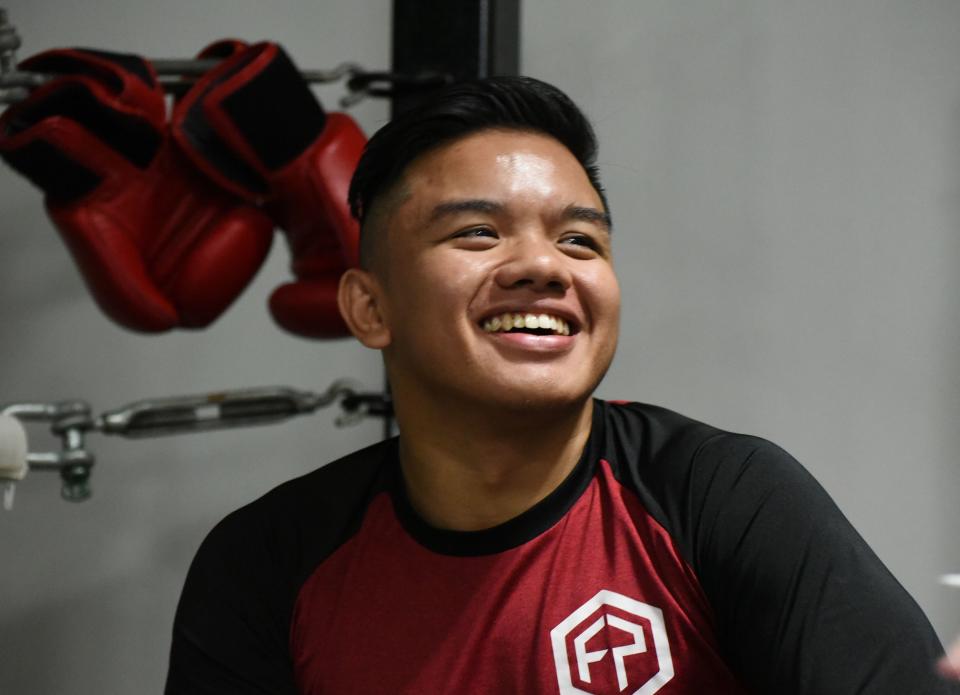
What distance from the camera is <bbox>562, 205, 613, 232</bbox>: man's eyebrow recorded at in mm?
948

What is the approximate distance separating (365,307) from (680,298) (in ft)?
2.38

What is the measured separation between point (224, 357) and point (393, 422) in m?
0.35

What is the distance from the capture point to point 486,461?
0.97 m

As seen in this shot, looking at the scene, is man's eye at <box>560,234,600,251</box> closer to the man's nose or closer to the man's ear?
the man's nose

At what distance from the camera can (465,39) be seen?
4.77 feet

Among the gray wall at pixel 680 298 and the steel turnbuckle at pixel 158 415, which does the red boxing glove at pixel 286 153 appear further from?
the gray wall at pixel 680 298

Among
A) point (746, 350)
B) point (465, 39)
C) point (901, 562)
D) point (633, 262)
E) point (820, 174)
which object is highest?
point (465, 39)

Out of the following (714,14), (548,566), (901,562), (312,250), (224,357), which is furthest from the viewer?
(224,357)

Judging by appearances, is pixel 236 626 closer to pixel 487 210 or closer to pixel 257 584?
pixel 257 584

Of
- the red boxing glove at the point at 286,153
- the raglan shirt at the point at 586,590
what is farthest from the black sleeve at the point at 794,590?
the red boxing glove at the point at 286,153

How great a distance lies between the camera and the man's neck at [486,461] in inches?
37.5

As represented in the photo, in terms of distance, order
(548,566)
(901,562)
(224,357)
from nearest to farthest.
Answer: (548,566) → (901,562) → (224,357)

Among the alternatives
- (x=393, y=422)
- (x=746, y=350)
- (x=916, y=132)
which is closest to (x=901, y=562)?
(x=746, y=350)

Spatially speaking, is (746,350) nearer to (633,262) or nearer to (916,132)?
(633,262)
